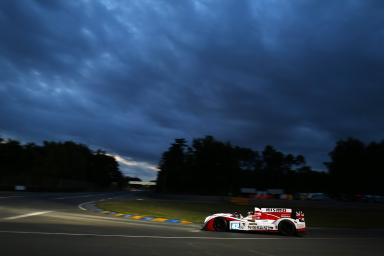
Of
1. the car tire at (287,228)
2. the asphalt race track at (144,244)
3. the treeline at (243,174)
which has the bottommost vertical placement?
the asphalt race track at (144,244)

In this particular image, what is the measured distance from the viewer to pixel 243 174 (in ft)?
441

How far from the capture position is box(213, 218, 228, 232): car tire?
59.4 ft

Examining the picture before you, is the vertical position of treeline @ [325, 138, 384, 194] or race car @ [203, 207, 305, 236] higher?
treeline @ [325, 138, 384, 194]

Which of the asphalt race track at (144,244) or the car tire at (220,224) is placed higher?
the car tire at (220,224)

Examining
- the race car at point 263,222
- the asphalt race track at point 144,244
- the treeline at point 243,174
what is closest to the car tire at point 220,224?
the race car at point 263,222

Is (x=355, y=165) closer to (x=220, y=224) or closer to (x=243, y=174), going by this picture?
(x=243, y=174)

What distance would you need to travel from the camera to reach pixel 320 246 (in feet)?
47.3

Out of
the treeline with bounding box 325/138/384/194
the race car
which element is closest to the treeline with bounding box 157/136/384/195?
the treeline with bounding box 325/138/384/194

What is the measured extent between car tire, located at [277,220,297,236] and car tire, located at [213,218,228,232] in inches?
83.9

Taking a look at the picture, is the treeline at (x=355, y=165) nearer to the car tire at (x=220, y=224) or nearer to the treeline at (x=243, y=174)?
the treeline at (x=243, y=174)

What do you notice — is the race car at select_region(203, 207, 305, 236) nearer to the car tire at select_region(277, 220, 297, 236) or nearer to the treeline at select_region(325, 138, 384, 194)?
the car tire at select_region(277, 220, 297, 236)

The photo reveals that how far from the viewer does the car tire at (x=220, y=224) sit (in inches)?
713

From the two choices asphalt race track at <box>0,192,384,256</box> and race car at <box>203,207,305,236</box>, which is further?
race car at <box>203,207,305,236</box>

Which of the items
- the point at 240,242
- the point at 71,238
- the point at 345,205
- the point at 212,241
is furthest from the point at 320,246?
the point at 345,205
